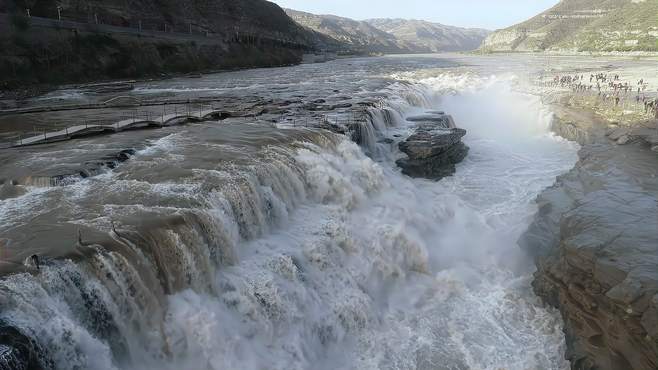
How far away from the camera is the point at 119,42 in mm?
49844

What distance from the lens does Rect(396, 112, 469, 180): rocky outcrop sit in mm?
20094

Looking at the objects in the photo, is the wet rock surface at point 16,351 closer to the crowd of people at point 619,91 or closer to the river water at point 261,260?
the river water at point 261,260

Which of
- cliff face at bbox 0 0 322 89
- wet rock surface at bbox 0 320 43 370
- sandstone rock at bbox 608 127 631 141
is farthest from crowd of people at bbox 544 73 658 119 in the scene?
cliff face at bbox 0 0 322 89

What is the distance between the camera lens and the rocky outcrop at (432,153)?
65.9ft

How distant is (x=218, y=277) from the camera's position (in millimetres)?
9953

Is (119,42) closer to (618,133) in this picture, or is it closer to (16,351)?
(618,133)

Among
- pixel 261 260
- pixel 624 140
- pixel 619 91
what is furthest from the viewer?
pixel 619 91

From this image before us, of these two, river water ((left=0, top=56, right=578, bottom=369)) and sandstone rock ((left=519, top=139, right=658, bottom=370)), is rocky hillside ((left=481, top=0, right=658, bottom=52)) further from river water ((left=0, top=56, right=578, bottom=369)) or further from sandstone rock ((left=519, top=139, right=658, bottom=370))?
river water ((left=0, top=56, right=578, bottom=369))

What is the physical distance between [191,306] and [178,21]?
252 ft

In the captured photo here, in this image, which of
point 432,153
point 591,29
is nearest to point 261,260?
point 432,153

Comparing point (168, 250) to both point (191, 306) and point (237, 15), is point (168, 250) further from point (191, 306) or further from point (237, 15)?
point (237, 15)

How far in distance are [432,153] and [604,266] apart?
11.5 metres

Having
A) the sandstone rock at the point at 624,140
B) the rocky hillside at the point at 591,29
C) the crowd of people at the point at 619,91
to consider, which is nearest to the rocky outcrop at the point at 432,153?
the sandstone rock at the point at 624,140

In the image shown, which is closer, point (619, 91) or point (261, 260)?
point (261, 260)
